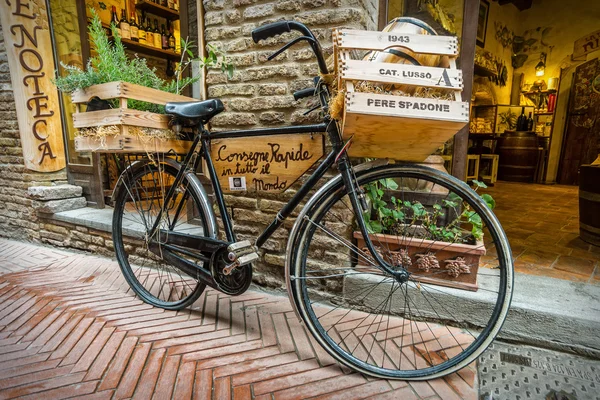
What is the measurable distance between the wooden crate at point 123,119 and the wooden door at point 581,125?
8.29 m

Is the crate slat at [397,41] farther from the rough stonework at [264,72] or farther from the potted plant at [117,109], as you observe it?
the potted plant at [117,109]

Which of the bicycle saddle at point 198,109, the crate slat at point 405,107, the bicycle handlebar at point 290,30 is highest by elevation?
the bicycle handlebar at point 290,30

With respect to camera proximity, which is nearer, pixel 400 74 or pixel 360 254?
pixel 400 74

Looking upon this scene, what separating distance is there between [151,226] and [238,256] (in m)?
0.86

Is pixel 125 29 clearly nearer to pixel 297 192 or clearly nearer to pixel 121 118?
pixel 121 118

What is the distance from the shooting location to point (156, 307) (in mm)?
2068

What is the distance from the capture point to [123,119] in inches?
65.1

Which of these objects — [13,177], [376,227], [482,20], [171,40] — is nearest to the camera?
[376,227]

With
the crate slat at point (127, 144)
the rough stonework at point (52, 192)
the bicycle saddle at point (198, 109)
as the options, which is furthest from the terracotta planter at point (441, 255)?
the rough stonework at point (52, 192)

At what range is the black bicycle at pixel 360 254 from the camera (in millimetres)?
1413

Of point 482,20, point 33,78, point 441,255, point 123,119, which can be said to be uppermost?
point 482,20

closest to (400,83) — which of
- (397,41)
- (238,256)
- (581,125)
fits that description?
(397,41)

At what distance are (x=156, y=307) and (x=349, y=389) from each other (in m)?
1.36

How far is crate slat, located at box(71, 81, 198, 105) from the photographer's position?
164cm
